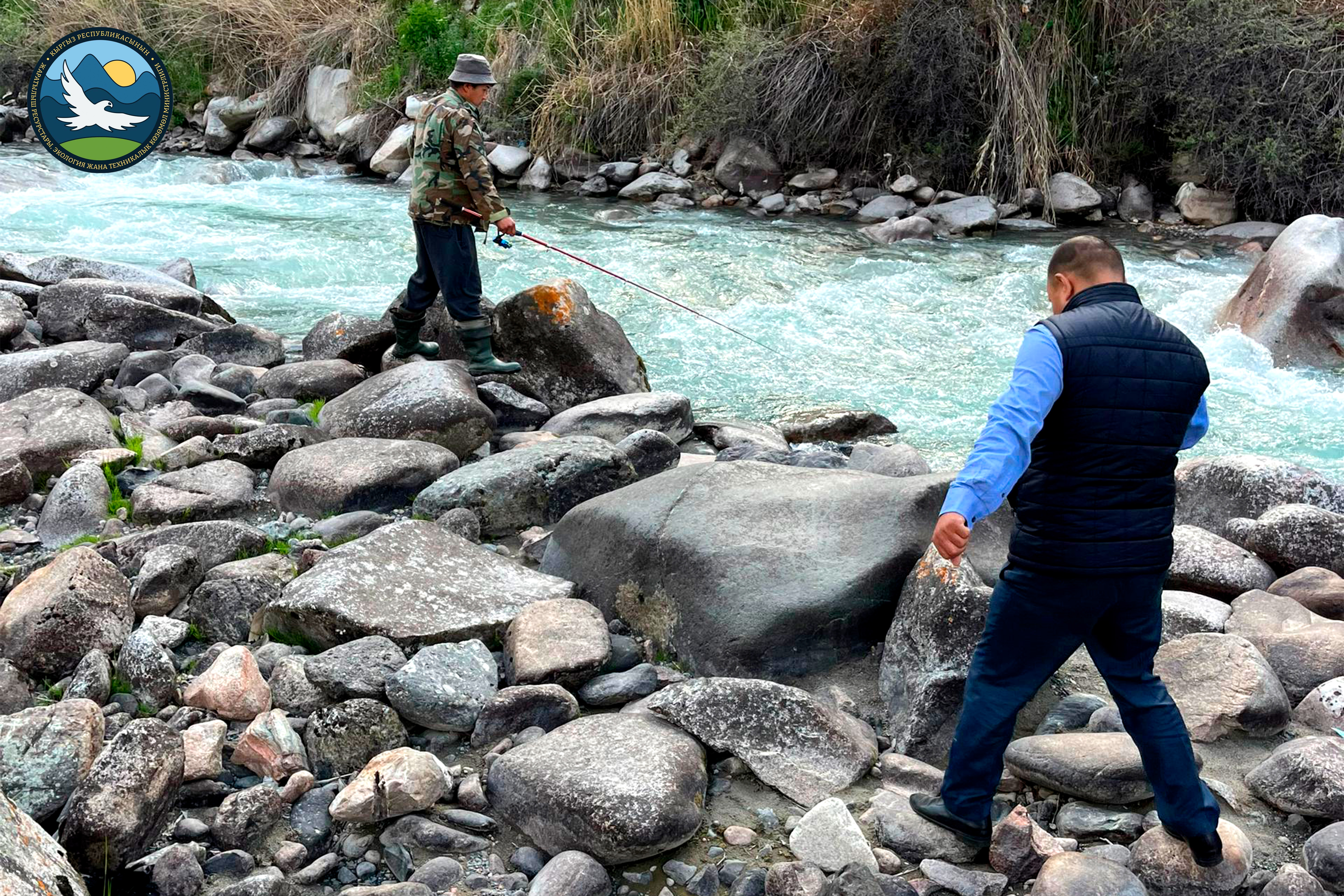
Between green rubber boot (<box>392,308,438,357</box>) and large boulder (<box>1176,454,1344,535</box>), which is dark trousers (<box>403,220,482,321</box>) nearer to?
green rubber boot (<box>392,308,438,357</box>)

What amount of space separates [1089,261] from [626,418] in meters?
3.50

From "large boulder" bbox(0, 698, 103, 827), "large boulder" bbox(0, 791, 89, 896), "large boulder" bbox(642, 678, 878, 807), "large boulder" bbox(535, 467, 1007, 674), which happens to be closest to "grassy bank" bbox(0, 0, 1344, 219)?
"large boulder" bbox(535, 467, 1007, 674)

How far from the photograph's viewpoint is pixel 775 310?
901cm

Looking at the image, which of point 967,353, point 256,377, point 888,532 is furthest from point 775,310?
point 888,532

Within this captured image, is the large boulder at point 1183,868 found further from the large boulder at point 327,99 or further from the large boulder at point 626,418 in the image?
the large boulder at point 327,99

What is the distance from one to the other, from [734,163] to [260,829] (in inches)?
441

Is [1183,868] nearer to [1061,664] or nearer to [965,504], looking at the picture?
[1061,664]

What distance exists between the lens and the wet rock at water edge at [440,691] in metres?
3.39

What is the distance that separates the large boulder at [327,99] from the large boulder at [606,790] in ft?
46.7

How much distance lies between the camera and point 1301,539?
14.6 feet

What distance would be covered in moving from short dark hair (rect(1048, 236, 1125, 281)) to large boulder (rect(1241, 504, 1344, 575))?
7.03ft

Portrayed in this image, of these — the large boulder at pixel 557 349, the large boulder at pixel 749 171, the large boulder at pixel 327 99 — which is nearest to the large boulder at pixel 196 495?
the large boulder at pixel 557 349

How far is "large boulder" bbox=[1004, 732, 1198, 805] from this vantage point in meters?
3.04

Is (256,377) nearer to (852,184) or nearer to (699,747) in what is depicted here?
(699,747)
